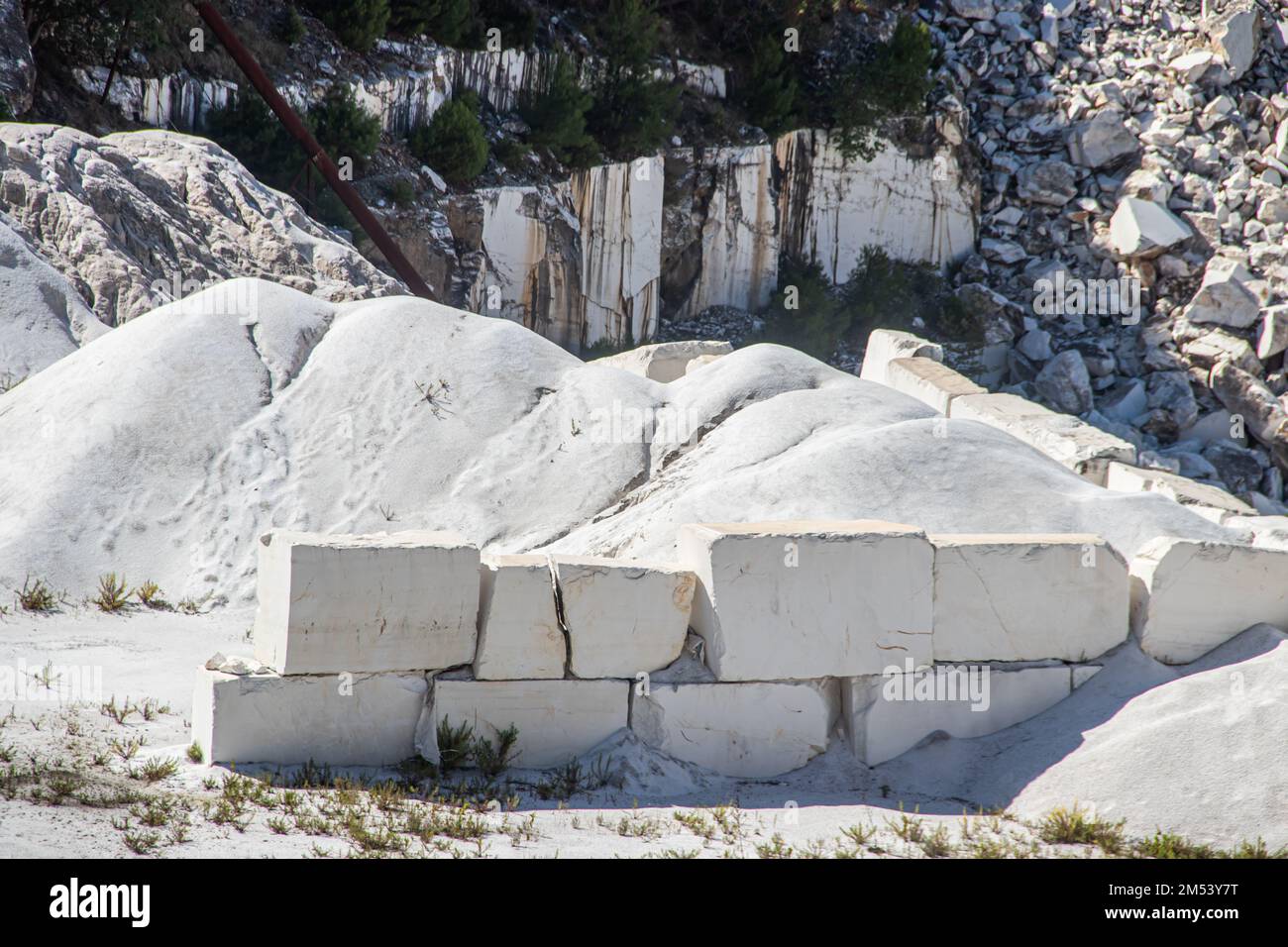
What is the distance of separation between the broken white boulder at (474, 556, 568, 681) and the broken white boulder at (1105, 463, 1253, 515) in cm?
504

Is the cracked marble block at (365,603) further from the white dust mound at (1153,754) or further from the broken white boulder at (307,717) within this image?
the white dust mound at (1153,754)

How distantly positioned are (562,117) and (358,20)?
12.0 feet

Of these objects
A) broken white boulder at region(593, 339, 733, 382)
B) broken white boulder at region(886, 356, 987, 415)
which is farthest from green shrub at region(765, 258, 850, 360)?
broken white boulder at region(593, 339, 733, 382)

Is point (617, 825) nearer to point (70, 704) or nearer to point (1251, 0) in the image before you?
point (70, 704)

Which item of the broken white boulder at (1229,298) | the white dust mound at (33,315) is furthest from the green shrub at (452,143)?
the broken white boulder at (1229,298)

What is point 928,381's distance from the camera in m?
10.7

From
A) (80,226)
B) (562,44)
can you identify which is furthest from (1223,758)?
(562,44)

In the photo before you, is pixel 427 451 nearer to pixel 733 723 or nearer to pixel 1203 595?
pixel 733 723

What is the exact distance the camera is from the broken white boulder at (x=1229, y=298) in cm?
2078

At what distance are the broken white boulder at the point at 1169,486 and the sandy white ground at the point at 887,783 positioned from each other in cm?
332

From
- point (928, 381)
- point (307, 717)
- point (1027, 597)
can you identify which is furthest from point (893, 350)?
point (307, 717)

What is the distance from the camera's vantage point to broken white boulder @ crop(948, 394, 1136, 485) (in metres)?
9.20

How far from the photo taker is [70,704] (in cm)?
496

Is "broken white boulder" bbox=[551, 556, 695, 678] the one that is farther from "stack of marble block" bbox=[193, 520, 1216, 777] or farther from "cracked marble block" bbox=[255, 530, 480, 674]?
"cracked marble block" bbox=[255, 530, 480, 674]
